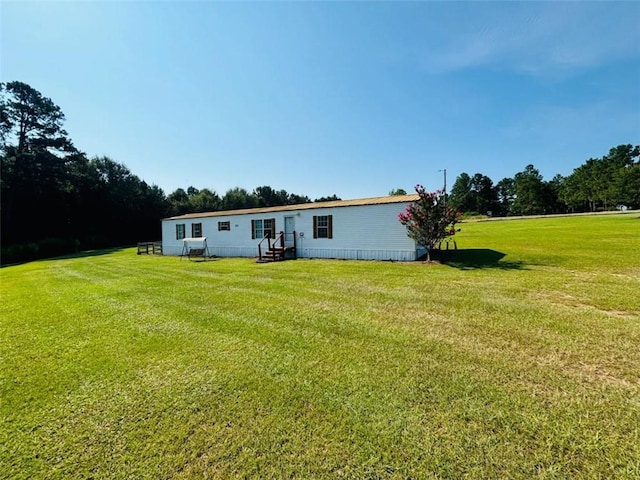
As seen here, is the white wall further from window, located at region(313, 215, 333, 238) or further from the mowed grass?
the mowed grass

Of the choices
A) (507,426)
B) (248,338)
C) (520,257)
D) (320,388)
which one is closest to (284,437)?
(320,388)

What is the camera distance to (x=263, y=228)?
1551 centimetres

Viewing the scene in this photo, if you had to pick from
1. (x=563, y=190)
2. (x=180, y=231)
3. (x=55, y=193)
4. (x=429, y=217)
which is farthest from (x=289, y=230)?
(x=563, y=190)

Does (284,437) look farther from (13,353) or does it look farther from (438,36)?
(438,36)

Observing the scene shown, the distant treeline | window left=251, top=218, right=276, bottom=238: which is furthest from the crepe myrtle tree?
the distant treeline

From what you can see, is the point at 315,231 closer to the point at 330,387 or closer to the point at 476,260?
the point at 476,260

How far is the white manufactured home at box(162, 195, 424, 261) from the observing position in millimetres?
11773

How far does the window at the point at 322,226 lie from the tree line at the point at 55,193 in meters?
24.7

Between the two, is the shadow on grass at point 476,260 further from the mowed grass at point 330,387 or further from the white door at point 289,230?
the white door at point 289,230

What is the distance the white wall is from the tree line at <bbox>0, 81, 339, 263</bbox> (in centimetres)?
1969

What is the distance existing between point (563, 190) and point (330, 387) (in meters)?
71.9

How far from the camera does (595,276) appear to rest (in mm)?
7246

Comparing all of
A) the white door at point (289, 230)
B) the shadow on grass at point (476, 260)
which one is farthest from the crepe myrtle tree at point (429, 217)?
the white door at point (289, 230)

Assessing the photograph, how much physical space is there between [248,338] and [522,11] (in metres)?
11.8
